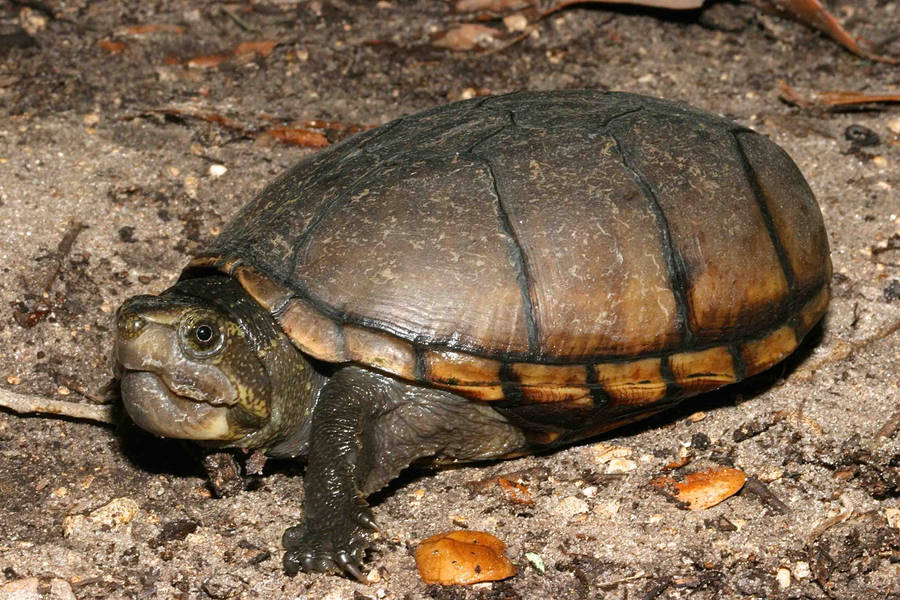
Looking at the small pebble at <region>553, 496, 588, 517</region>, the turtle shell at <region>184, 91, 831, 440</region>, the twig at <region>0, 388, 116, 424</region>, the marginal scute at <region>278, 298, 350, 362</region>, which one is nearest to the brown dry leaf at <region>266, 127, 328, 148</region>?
the turtle shell at <region>184, 91, 831, 440</region>

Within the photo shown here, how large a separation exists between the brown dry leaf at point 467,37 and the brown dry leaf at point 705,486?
11.0 feet

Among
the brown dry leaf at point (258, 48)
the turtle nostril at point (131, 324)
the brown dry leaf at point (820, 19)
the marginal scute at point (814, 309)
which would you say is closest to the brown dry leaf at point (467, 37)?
the brown dry leaf at point (258, 48)

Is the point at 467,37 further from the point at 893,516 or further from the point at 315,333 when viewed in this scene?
the point at 893,516

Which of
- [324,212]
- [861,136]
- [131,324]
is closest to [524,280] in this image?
[324,212]

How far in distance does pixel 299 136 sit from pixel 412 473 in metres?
2.27

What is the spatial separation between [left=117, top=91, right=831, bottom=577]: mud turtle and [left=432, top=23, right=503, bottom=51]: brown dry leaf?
241cm

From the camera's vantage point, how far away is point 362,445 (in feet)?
11.1

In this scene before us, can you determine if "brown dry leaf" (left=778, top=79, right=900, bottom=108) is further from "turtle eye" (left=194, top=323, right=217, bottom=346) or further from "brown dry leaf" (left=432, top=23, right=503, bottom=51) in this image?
"turtle eye" (left=194, top=323, right=217, bottom=346)

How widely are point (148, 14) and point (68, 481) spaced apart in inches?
143

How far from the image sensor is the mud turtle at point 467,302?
329cm

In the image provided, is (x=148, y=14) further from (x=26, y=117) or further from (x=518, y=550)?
(x=518, y=550)

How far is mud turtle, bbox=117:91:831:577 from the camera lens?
10.8 ft

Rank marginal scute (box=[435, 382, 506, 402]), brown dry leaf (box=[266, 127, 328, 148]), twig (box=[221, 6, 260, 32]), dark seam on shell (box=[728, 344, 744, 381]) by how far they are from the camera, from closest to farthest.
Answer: marginal scute (box=[435, 382, 506, 402]) < dark seam on shell (box=[728, 344, 744, 381]) < brown dry leaf (box=[266, 127, 328, 148]) < twig (box=[221, 6, 260, 32])

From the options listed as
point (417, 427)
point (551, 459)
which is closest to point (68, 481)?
point (417, 427)
